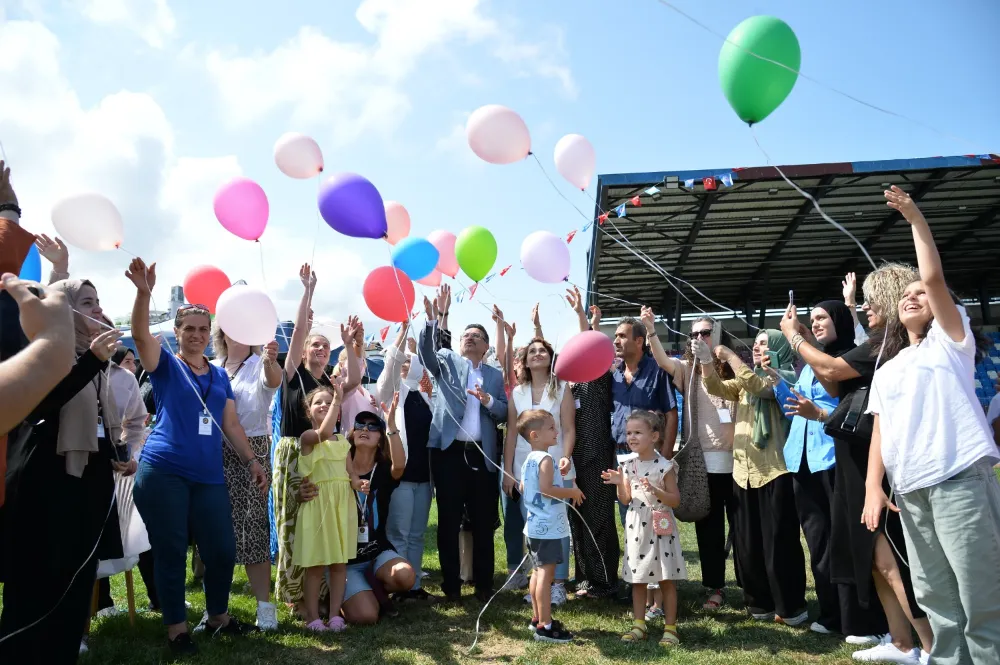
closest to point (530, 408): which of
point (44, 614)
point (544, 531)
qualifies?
point (544, 531)

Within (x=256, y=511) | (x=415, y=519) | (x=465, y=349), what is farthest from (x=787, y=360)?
(x=256, y=511)

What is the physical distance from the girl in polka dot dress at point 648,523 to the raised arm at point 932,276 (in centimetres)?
175

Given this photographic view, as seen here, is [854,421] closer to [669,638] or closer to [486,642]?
[669,638]

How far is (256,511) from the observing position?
4164 millimetres

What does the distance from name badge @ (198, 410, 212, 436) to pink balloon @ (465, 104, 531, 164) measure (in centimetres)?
284

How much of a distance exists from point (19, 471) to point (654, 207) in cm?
1151

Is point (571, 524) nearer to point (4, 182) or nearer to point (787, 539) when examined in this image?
point (787, 539)

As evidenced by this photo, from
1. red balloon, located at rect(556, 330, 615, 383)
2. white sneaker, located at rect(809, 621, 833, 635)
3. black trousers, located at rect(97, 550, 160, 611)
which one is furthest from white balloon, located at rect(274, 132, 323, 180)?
white sneaker, located at rect(809, 621, 833, 635)

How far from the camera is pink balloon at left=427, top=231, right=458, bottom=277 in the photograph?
20.3 feet

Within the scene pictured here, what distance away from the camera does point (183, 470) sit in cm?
355

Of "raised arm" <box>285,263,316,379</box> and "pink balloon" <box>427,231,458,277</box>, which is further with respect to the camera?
"pink balloon" <box>427,231,458,277</box>

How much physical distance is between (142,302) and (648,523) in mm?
2829

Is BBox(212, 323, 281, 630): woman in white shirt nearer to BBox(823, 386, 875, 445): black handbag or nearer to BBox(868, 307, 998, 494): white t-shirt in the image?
BBox(823, 386, 875, 445): black handbag

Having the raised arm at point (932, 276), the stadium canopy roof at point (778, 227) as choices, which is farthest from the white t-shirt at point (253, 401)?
the stadium canopy roof at point (778, 227)
